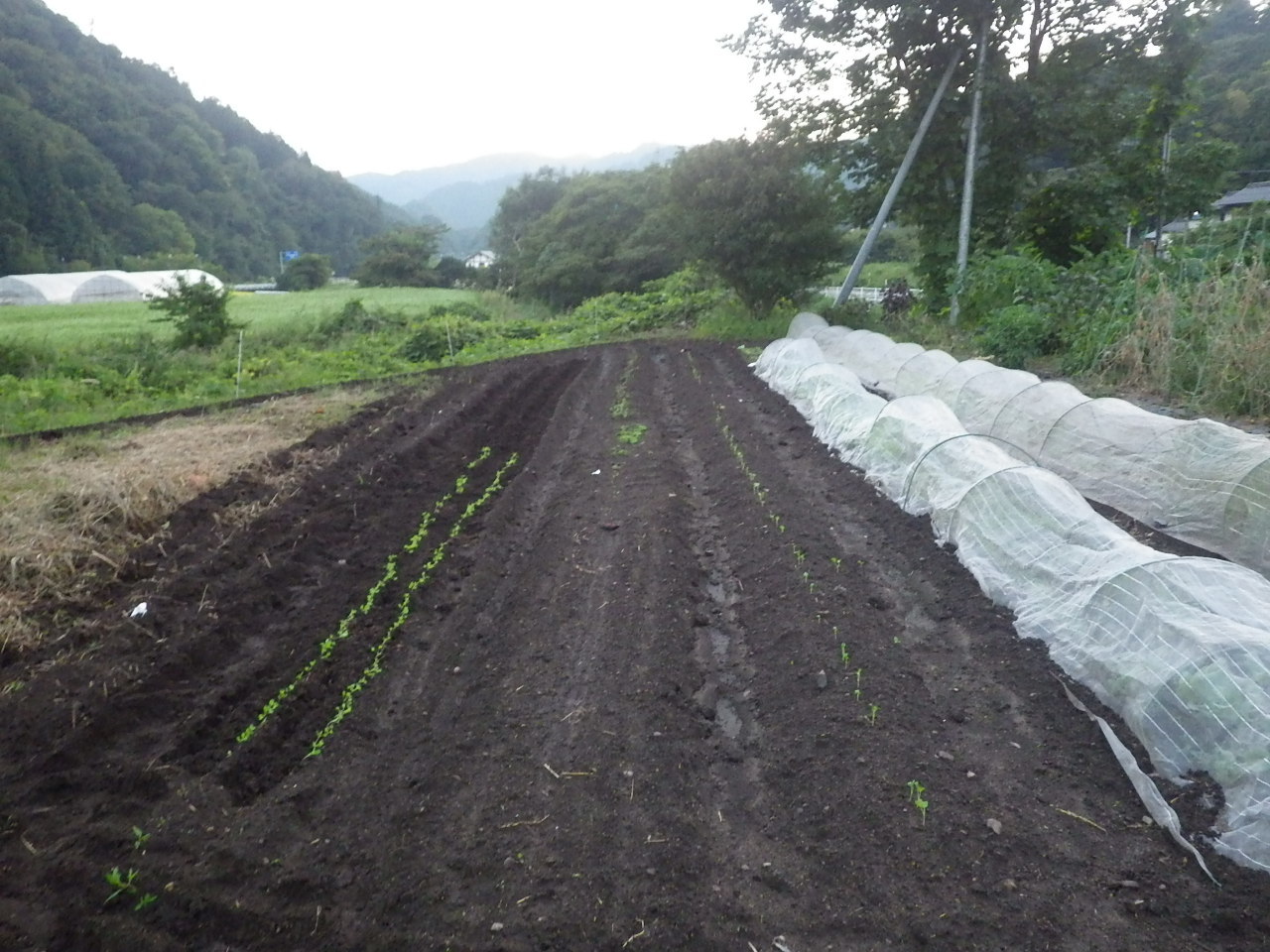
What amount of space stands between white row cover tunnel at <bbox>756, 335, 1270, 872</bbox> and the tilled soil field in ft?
0.55

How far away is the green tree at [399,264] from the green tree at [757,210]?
30.0 metres

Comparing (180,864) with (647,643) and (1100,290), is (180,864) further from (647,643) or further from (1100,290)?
(1100,290)

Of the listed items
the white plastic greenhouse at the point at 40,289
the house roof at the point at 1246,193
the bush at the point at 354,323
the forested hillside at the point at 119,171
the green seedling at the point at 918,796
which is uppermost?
the forested hillside at the point at 119,171

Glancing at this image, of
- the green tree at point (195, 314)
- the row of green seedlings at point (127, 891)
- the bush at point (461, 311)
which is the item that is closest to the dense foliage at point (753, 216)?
the bush at point (461, 311)

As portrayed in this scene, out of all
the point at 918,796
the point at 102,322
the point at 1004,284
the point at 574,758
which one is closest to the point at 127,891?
the point at 574,758

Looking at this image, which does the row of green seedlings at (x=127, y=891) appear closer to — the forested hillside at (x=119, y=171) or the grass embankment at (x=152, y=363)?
the grass embankment at (x=152, y=363)

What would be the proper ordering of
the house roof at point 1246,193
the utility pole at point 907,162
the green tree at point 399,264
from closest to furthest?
the utility pole at point 907,162 < the house roof at point 1246,193 < the green tree at point 399,264

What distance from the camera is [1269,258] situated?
30.2 feet

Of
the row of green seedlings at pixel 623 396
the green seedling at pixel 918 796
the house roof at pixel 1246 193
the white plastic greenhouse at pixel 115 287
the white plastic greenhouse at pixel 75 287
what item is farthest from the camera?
the white plastic greenhouse at pixel 115 287

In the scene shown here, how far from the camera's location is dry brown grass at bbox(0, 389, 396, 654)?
5203 mm

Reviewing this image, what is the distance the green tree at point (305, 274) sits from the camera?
47.2 meters

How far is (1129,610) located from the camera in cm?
379

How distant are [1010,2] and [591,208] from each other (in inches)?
902

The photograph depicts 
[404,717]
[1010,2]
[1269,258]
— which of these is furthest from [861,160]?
[404,717]
